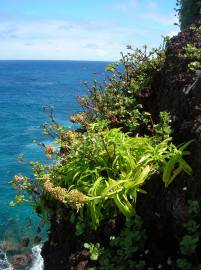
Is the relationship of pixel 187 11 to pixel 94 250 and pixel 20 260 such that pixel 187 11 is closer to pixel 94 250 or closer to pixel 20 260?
pixel 20 260

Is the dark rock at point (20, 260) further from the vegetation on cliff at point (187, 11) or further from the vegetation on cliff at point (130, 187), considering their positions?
the vegetation on cliff at point (130, 187)

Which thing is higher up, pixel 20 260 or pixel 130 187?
pixel 130 187

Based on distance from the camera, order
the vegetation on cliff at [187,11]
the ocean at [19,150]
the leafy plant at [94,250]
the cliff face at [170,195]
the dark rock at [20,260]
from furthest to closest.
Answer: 1. the ocean at [19,150]
2. the dark rock at [20,260]
3. the vegetation on cliff at [187,11]
4. the leafy plant at [94,250]
5. the cliff face at [170,195]

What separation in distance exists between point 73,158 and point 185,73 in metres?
1.78

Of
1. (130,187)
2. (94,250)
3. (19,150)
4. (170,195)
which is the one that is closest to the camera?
(170,195)

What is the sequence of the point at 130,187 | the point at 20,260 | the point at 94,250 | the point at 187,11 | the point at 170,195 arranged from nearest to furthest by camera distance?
1. the point at 170,195
2. the point at 94,250
3. the point at 130,187
4. the point at 187,11
5. the point at 20,260

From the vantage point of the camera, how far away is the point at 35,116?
43.3 m

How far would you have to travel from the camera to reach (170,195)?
4.62m

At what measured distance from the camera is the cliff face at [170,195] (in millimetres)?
4516

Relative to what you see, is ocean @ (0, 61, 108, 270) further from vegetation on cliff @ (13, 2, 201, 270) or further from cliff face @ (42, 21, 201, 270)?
vegetation on cliff @ (13, 2, 201, 270)

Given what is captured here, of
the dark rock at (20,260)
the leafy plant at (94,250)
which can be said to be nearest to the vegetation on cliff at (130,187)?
the leafy plant at (94,250)

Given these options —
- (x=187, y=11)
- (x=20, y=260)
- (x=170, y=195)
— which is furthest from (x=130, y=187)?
(x=20, y=260)

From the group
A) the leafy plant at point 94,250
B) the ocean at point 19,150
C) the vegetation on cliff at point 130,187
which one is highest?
the vegetation on cliff at point 130,187

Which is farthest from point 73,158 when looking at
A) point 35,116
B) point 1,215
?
point 35,116
